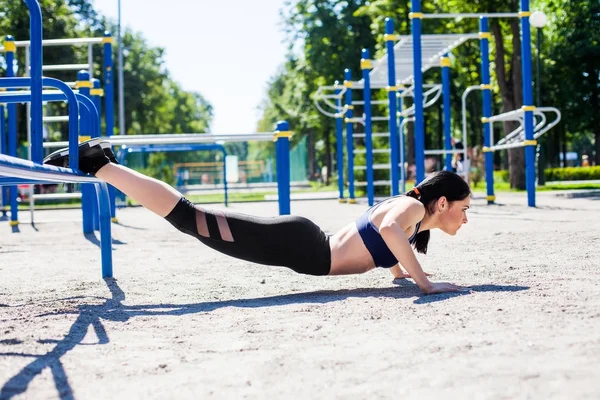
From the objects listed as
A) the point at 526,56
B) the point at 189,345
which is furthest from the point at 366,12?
the point at 189,345

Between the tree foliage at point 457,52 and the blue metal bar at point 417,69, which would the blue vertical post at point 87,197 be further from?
the tree foliage at point 457,52

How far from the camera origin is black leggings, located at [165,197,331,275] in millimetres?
3934

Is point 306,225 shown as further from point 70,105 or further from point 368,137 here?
point 368,137

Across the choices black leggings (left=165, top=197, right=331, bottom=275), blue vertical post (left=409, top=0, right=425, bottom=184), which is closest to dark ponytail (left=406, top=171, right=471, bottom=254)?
black leggings (left=165, top=197, right=331, bottom=275)

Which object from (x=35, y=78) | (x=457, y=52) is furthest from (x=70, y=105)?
(x=457, y=52)

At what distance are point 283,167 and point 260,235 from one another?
12.2 ft

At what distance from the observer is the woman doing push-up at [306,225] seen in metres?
3.91

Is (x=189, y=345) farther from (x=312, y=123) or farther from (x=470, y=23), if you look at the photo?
(x=312, y=123)

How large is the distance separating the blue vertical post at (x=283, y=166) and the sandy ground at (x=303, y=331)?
196cm

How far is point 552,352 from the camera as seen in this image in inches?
91.1

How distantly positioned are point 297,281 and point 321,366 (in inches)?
94.1

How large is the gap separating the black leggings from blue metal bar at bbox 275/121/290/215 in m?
3.44

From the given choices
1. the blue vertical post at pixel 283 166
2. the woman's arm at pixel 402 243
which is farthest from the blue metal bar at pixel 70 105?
the blue vertical post at pixel 283 166

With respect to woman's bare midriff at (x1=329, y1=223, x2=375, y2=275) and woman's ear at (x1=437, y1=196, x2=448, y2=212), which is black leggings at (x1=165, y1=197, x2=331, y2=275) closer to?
woman's bare midriff at (x1=329, y1=223, x2=375, y2=275)
